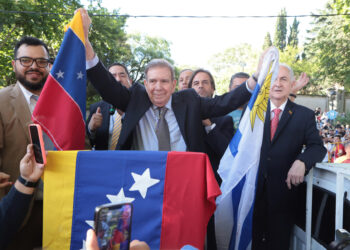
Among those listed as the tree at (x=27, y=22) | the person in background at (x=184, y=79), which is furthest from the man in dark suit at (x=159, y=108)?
the tree at (x=27, y=22)

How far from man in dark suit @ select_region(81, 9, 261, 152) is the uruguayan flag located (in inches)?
6.4

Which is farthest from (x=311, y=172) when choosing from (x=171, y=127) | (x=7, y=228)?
(x=7, y=228)

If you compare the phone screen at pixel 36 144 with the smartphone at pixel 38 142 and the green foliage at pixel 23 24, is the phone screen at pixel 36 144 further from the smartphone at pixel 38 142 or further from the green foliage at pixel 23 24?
the green foliage at pixel 23 24

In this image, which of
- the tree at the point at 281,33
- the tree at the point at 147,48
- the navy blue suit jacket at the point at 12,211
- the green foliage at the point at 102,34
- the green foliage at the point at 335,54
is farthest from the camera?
the tree at the point at 281,33

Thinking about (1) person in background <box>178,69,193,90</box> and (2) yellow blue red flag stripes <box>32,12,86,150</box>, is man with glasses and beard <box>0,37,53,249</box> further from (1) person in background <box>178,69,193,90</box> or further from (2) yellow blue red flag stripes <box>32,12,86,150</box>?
(1) person in background <box>178,69,193,90</box>

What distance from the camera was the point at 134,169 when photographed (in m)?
1.99

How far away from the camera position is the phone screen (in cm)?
181

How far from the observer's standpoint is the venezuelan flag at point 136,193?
1.96 metres

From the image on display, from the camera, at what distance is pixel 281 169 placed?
2.79m

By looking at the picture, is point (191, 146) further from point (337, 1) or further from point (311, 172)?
point (337, 1)

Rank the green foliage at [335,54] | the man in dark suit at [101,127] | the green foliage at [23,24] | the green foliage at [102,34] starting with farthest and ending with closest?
1. the green foliage at [335,54]
2. the green foliage at [102,34]
3. the green foliage at [23,24]
4. the man in dark suit at [101,127]

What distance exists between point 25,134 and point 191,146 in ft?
4.21

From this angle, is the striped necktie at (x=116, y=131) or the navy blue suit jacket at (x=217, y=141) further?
the striped necktie at (x=116, y=131)

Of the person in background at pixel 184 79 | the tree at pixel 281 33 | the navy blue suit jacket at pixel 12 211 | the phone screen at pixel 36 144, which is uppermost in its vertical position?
the tree at pixel 281 33
